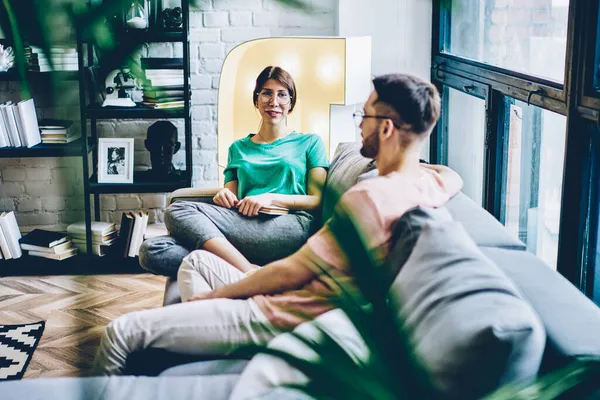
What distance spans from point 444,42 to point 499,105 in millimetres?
960

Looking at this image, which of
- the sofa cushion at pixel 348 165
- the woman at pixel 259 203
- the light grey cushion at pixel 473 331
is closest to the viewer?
the light grey cushion at pixel 473 331

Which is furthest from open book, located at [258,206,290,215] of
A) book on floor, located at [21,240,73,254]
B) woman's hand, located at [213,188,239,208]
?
book on floor, located at [21,240,73,254]

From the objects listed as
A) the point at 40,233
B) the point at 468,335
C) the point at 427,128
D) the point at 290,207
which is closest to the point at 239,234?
the point at 290,207

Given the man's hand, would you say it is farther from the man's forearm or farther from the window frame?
the window frame

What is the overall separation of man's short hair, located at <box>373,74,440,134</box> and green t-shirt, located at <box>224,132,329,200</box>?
1.09m

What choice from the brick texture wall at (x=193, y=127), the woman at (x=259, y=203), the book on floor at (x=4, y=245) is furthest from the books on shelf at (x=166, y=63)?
the book on floor at (x=4, y=245)

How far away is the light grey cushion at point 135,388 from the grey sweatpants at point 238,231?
112cm

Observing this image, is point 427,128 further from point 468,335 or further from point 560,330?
point 468,335

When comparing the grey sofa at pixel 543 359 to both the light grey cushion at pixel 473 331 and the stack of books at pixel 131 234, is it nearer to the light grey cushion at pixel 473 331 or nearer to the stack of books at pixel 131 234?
the light grey cushion at pixel 473 331

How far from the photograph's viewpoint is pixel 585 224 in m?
2.33

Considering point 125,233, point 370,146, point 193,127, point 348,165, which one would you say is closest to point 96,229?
point 125,233

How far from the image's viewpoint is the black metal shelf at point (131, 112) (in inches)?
151

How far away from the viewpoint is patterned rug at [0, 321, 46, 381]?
288 cm

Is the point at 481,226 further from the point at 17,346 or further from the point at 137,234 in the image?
the point at 137,234
